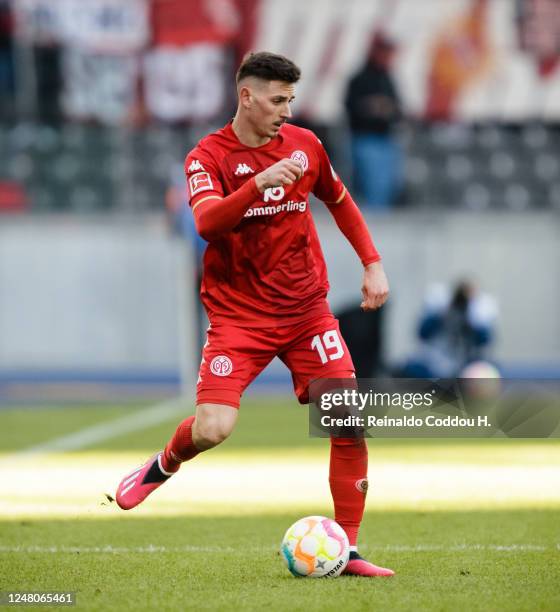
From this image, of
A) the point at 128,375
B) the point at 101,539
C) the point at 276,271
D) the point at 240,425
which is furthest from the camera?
A: the point at 128,375

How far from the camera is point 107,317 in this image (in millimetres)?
20625

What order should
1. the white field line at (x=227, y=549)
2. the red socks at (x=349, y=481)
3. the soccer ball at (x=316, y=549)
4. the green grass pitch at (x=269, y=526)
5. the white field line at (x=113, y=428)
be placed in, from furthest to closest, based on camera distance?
the white field line at (x=113, y=428) → the white field line at (x=227, y=549) → the red socks at (x=349, y=481) → the soccer ball at (x=316, y=549) → the green grass pitch at (x=269, y=526)

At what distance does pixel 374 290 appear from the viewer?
5500 mm

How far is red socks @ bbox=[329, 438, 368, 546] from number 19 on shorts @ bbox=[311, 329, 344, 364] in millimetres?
341

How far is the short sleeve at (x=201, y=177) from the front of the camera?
5.31 meters

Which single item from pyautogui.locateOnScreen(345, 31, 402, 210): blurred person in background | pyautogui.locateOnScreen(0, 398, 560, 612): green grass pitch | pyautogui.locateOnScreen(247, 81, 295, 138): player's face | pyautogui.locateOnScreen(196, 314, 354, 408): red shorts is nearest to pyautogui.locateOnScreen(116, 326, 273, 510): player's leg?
pyautogui.locateOnScreen(196, 314, 354, 408): red shorts

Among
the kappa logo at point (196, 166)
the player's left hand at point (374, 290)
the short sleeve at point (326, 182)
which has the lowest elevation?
the player's left hand at point (374, 290)

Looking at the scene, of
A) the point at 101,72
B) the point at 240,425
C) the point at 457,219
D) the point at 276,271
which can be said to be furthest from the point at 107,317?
the point at 276,271

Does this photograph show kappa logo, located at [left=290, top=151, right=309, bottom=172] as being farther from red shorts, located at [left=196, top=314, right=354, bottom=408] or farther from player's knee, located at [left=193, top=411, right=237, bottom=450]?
player's knee, located at [left=193, top=411, right=237, bottom=450]

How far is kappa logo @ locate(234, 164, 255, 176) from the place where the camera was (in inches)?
215

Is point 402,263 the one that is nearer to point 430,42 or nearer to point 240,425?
point 430,42

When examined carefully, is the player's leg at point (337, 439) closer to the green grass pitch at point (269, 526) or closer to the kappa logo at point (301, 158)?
the green grass pitch at point (269, 526)

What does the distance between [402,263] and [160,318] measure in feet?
12.5

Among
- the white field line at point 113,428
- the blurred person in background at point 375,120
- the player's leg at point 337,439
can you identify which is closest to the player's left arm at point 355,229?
the player's leg at point 337,439
